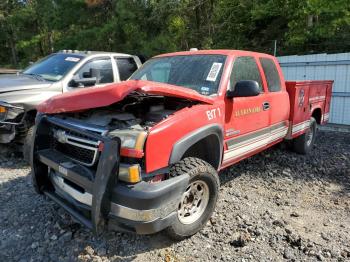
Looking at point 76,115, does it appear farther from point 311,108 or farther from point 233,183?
point 311,108

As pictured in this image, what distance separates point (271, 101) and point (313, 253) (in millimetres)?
2411

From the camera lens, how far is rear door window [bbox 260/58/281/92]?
17.6ft

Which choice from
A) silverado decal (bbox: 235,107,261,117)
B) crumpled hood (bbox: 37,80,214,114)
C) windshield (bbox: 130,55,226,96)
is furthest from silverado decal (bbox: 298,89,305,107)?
crumpled hood (bbox: 37,80,214,114)

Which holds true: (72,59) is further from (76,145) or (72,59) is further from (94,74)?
(76,145)

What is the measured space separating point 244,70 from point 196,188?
195 cm

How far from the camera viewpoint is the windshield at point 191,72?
4.27 m

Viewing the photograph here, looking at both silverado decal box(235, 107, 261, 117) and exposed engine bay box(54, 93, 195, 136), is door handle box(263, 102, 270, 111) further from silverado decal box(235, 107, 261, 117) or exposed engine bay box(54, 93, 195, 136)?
exposed engine bay box(54, 93, 195, 136)

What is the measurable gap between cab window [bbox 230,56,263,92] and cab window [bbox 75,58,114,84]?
304cm

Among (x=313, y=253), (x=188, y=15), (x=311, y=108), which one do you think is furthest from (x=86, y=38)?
(x=313, y=253)

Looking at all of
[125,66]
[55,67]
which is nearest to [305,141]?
[125,66]

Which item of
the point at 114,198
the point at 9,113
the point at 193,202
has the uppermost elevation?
the point at 9,113

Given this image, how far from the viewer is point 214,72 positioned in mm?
4344

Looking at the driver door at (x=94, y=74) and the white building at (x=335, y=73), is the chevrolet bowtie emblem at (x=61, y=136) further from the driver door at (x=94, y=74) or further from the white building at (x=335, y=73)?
the white building at (x=335, y=73)

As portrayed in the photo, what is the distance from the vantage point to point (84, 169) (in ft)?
10.5
